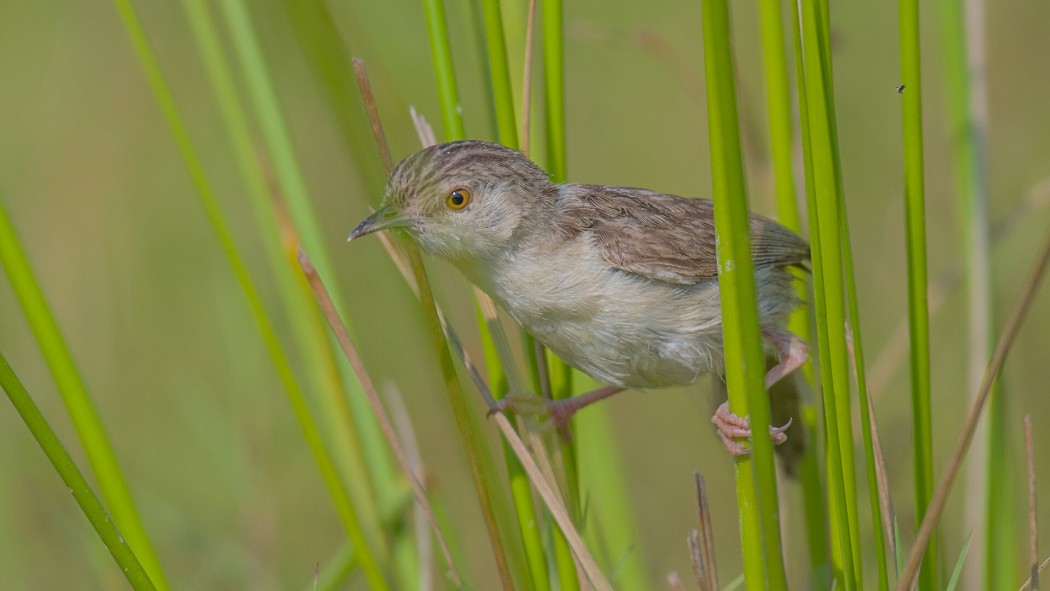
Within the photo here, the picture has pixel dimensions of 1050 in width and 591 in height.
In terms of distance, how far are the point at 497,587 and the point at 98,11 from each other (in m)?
3.58

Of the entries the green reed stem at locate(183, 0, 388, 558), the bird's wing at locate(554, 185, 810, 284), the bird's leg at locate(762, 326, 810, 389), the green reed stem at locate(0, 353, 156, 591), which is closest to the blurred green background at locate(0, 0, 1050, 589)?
the green reed stem at locate(183, 0, 388, 558)

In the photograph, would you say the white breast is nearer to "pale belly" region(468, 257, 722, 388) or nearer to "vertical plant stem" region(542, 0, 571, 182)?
"pale belly" region(468, 257, 722, 388)

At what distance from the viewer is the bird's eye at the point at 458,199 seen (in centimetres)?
257

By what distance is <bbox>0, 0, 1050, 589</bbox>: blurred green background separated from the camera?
15.1 feet

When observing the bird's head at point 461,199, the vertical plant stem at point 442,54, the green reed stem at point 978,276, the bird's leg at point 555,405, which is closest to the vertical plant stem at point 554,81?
the bird's head at point 461,199

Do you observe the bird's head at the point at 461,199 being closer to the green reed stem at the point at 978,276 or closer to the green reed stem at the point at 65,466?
the green reed stem at the point at 65,466

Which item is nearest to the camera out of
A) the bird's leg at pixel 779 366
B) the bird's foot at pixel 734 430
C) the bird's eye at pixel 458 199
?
the bird's foot at pixel 734 430

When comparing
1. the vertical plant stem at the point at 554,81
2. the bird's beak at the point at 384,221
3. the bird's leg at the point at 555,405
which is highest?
the vertical plant stem at the point at 554,81

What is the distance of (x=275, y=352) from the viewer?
2270mm

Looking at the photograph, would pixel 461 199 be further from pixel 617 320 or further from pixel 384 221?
pixel 617 320

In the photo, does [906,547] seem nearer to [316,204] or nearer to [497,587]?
[497,587]

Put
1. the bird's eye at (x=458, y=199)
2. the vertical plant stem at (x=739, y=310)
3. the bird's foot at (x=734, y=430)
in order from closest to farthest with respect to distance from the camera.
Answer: the vertical plant stem at (x=739, y=310) < the bird's foot at (x=734, y=430) < the bird's eye at (x=458, y=199)

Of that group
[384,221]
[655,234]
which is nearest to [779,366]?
[655,234]

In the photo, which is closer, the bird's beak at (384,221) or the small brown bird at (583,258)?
the bird's beak at (384,221)
